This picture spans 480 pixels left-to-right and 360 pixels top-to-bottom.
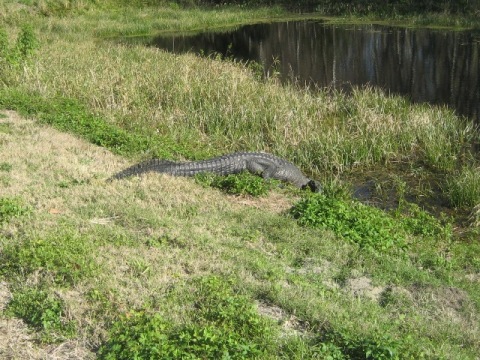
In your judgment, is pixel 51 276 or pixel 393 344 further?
pixel 51 276

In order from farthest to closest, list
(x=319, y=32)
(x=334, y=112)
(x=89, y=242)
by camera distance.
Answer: (x=319, y=32) → (x=334, y=112) → (x=89, y=242)

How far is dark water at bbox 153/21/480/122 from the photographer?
622 inches

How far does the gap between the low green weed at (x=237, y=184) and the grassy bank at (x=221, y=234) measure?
0.31 ft

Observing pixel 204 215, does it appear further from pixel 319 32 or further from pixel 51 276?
pixel 319 32

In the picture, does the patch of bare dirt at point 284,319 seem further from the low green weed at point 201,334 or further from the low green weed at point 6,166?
the low green weed at point 6,166

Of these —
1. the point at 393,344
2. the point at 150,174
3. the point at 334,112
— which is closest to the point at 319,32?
the point at 334,112

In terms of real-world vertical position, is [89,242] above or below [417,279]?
above

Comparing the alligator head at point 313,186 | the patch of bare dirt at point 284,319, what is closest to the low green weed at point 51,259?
the patch of bare dirt at point 284,319

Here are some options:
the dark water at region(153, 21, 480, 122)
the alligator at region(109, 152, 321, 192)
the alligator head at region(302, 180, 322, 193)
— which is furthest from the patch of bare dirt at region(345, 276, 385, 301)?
the dark water at region(153, 21, 480, 122)

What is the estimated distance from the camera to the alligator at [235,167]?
7965 millimetres

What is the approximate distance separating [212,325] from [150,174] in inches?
145

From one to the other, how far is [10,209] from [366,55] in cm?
1604

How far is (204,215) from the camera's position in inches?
263

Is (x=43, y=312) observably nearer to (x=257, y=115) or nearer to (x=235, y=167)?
(x=235, y=167)
